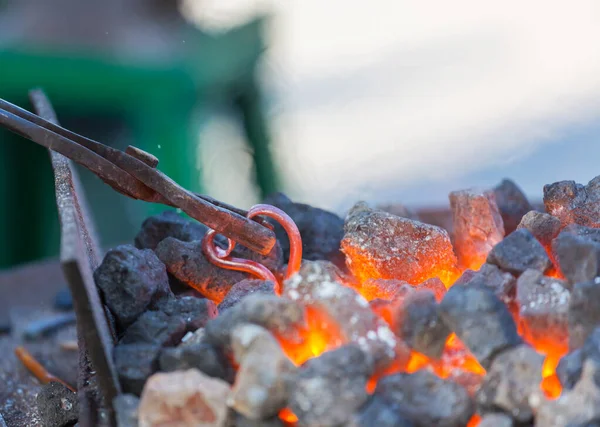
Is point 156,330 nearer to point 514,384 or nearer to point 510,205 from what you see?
point 514,384

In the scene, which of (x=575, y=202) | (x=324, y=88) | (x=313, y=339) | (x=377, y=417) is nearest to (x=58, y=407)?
(x=313, y=339)

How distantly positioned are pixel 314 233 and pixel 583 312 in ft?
2.05

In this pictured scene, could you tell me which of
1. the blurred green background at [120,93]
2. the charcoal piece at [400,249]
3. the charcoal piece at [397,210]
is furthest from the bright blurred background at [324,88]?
the charcoal piece at [400,249]

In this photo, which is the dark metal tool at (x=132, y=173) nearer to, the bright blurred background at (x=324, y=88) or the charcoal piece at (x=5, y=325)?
the charcoal piece at (x=5, y=325)

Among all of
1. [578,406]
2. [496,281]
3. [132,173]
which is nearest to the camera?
[578,406]

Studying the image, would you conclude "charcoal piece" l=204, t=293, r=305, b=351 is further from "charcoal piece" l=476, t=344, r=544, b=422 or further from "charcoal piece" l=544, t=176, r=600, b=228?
"charcoal piece" l=544, t=176, r=600, b=228

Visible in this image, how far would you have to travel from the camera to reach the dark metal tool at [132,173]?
3.72ft

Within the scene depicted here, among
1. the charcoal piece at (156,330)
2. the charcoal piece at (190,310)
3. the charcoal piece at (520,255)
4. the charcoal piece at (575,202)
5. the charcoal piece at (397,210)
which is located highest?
the charcoal piece at (575,202)

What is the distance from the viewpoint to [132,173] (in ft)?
3.82

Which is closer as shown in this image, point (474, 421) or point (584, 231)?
point (474, 421)

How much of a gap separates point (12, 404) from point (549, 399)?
3.69ft

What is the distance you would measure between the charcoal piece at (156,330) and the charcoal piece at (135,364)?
25 mm

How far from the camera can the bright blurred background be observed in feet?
9.34

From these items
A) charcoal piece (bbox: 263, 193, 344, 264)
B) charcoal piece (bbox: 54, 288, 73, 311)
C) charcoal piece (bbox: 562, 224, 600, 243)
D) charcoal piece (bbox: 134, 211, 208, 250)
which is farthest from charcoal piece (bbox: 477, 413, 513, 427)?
charcoal piece (bbox: 54, 288, 73, 311)
